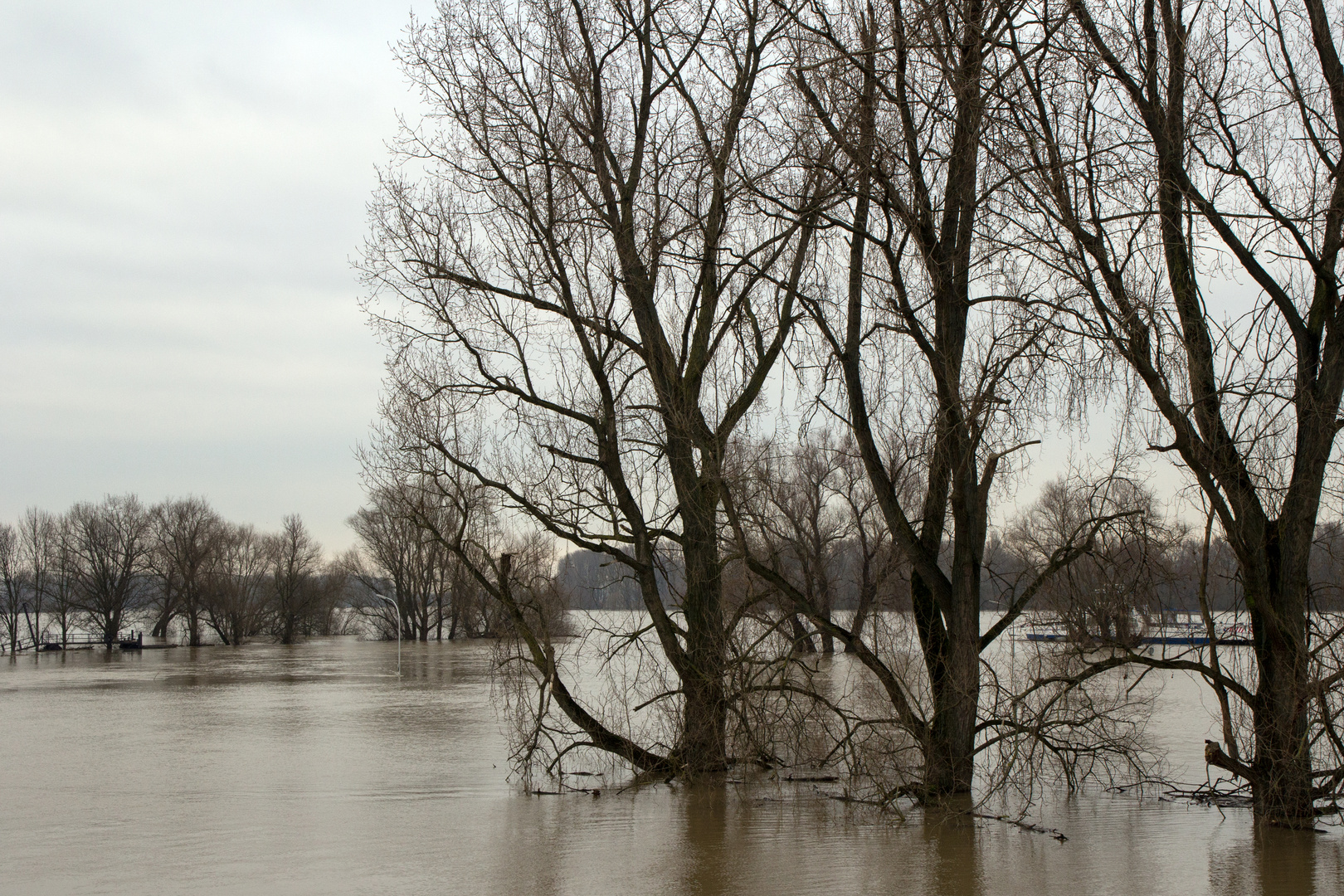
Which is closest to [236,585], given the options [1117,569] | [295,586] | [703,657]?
[295,586]

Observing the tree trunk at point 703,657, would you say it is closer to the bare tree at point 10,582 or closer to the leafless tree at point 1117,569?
the leafless tree at point 1117,569

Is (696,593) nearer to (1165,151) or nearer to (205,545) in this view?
(1165,151)

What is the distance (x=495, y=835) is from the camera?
11977 millimetres

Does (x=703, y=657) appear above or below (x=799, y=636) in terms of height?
below

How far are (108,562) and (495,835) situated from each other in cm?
6885

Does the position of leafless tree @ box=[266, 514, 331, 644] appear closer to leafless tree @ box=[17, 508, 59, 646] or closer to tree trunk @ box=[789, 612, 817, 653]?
leafless tree @ box=[17, 508, 59, 646]

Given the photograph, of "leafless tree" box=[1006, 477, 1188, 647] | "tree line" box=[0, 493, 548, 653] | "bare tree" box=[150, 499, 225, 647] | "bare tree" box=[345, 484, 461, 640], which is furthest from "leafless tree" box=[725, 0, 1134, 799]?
"bare tree" box=[150, 499, 225, 647]

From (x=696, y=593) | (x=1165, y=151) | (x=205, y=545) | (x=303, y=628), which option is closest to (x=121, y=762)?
(x=696, y=593)

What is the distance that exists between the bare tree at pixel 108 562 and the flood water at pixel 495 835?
175 feet

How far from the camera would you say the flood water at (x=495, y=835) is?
383 inches

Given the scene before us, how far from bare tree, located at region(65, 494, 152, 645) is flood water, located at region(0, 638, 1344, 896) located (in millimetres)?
53432

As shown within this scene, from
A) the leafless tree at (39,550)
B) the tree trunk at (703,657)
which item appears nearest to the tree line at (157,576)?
the leafless tree at (39,550)

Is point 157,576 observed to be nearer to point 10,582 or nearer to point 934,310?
point 10,582

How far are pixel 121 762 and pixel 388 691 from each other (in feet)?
46.5
